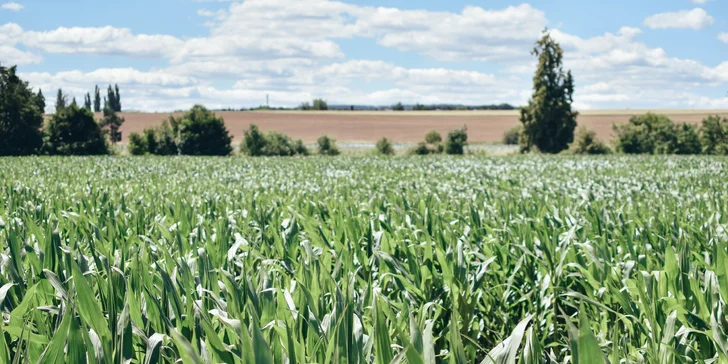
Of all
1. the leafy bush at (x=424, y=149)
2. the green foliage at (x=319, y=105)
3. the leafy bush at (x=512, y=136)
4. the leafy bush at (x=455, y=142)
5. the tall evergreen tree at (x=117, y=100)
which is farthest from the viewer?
the green foliage at (x=319, y=105)

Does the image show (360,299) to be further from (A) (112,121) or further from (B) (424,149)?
(A) (112,121)

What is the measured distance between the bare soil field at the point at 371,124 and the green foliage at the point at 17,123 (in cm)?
3698

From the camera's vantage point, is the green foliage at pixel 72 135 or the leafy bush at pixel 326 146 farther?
the leafy bush at pixel 326 146

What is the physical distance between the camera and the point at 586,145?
58688mm

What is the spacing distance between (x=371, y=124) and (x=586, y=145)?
5280 centimetres

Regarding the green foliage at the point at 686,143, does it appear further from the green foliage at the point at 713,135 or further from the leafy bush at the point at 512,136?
the leafy bush at the point at 512,136

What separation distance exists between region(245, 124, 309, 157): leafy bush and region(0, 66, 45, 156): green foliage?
17.2m

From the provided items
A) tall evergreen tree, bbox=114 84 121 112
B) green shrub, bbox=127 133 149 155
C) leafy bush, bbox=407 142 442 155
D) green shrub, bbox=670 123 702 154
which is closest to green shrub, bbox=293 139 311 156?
leafy bush, bbox=407 142 442 155

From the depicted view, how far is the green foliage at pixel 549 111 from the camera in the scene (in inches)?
2418

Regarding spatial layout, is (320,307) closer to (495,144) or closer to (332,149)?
(332,149)

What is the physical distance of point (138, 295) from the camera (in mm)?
2873

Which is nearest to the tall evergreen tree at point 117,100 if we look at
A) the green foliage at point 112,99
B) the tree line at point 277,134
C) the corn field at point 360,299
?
the green foliage at point 112,99

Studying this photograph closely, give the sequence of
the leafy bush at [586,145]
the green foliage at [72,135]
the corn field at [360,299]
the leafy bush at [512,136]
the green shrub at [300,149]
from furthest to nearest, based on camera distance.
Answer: the leafy bush at [512,136], the green shrub at [300,149], the leafy bush at [586,145], the green foliage at [72,135], the corn field at [360,299]

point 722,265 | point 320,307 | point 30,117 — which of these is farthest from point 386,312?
point 30,117
